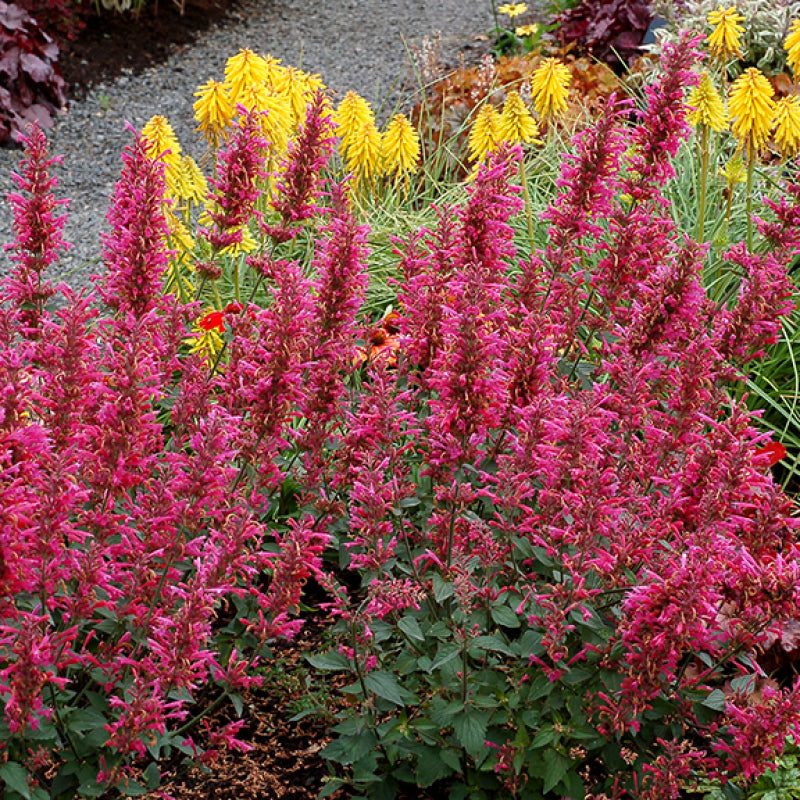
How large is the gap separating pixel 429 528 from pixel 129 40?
9.10 metres

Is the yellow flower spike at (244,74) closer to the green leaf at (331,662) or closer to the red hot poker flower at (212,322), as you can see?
the red hot poker flower at (212,322)

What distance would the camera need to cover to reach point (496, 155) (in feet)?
8.97

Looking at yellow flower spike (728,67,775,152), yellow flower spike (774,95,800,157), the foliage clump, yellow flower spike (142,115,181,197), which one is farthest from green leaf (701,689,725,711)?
the foliage clump

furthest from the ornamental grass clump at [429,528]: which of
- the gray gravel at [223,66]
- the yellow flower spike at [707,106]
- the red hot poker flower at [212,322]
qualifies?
the gray gravel at [223,66]

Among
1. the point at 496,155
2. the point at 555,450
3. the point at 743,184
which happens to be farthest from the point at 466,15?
the point at 555,450

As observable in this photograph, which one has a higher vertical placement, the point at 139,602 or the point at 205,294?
the point at 139,602

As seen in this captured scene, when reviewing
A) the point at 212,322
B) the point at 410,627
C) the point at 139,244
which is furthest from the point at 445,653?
the point at 212,322

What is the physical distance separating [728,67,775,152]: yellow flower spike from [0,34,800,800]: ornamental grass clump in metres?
1.36

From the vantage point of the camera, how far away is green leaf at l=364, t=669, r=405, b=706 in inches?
82.0

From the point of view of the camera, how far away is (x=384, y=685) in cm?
211

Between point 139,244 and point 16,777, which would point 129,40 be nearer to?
point 139,244

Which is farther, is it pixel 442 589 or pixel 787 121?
pixel 787 121

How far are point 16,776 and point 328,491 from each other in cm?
113

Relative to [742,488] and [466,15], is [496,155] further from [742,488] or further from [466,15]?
[466,15]
